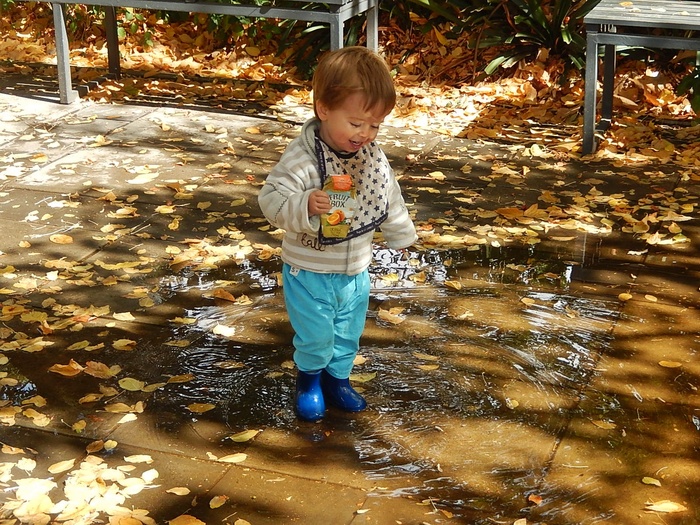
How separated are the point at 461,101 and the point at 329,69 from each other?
5.01m

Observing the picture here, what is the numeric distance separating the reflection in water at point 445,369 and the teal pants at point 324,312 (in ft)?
0.86

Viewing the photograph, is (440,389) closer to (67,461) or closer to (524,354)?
(524,354)

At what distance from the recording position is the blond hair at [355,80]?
9.91 ft

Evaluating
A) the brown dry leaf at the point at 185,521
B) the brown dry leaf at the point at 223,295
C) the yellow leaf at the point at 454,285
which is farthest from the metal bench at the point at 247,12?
the brown dry leaf at the point at 185,521

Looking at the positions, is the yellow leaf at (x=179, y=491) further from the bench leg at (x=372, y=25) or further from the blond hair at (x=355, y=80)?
the bench leg at (x=372, y=25)

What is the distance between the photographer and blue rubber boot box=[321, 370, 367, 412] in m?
3.58

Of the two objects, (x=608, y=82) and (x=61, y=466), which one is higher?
(x=608, y=82)

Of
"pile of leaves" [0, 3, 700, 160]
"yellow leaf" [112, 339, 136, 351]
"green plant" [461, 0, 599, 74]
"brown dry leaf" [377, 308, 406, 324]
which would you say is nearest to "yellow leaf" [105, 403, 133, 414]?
"yellow leaf" [112, 339, 136, 351]

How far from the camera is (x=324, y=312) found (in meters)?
3.33

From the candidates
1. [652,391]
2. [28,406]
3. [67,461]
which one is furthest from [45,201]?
[652,391]

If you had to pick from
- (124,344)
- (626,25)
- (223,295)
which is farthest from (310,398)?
(626,25)

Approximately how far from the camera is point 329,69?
3.05 meters

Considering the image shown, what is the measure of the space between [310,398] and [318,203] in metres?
0.81

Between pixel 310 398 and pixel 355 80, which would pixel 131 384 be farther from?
pixel 355 80
